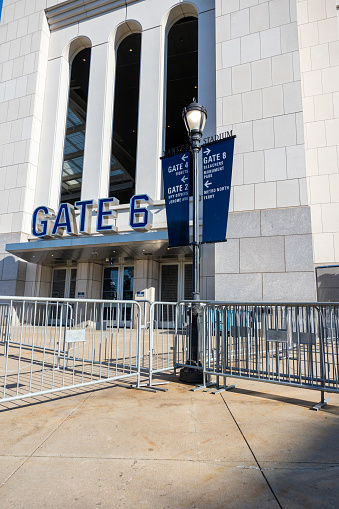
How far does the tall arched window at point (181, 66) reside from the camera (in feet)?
61.0

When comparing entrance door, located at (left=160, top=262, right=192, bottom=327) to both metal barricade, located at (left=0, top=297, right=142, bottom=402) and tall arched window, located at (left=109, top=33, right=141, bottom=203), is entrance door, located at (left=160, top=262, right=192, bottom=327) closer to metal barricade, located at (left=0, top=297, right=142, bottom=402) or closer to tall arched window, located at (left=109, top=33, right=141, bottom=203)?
metal barricade, located at (left=0, top=297, right=142, bottom=402)

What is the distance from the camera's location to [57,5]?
1961 centimetres

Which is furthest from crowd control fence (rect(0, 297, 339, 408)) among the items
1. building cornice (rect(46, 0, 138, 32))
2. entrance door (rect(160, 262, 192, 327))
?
building cornice (rect(46, 0, 138, 32))

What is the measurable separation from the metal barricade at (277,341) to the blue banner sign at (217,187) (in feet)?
5.99

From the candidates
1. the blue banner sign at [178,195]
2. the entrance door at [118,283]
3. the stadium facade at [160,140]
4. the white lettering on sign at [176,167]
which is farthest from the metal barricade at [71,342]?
the entrance door at [118,283]

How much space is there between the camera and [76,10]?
19.7 metres

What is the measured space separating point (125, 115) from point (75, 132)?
465cm

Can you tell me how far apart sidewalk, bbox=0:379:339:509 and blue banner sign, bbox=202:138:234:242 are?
11.2 ft

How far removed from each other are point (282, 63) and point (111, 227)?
10.3 meters

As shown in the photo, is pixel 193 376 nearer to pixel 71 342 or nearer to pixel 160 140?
pixel 71 342

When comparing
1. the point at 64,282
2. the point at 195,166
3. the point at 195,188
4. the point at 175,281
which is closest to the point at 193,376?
the point at 195,188

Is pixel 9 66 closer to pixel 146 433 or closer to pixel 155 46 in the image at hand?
pixel 155 46

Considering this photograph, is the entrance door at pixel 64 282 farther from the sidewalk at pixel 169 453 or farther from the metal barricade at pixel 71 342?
the sidewalk at pixel 169 453

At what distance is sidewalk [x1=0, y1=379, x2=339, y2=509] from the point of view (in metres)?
2.45
